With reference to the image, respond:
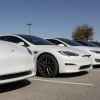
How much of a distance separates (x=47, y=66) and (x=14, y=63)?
8.06ft

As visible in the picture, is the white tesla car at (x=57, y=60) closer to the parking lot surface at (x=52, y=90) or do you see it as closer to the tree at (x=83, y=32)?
the parking lot surface at (x=52, y=90)

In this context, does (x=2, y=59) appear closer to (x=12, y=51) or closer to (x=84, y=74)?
(x=12, y=51)

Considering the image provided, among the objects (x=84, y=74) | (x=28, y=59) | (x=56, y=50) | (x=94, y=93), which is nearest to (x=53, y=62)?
(x=56, y=50)

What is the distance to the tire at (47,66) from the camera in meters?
7.82

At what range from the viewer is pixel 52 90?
593cm

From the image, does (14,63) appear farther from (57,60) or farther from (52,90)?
(57,60)

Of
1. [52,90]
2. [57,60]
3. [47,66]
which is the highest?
[57,60]

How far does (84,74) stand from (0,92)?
3.61 m

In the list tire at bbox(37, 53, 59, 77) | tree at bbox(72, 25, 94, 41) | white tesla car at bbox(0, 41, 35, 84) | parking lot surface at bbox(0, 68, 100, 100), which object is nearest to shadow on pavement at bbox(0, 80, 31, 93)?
parking lot surface at bbox(0, 68, 100, 100)

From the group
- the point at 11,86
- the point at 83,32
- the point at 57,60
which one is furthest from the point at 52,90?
the point at 83,32

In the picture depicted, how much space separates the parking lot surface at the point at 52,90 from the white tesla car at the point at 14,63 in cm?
32

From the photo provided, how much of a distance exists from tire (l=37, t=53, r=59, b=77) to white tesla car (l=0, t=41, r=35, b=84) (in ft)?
5.39

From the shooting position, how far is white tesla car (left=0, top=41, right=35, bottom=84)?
5387mm

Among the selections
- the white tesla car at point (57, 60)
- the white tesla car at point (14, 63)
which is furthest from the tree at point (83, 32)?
the white tesla car at point (14, 63)
